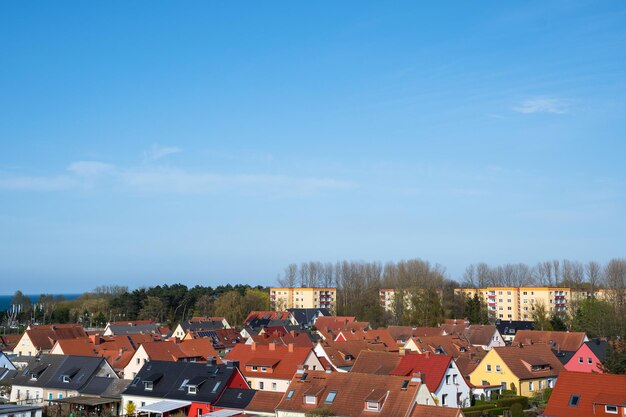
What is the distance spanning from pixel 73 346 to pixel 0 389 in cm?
984

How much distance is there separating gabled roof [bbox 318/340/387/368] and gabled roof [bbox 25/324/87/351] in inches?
1262

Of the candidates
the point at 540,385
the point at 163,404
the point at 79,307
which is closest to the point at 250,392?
the point at 163,404

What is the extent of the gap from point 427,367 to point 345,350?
1433 centimetres

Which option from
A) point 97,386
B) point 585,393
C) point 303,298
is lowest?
point 97,386

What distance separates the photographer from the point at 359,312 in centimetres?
10469

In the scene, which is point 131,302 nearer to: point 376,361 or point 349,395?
point 376,361

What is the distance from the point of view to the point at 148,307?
10875cm

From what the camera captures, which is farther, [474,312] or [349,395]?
[474,312]

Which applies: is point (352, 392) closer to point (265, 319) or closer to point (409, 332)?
point (409, 332)

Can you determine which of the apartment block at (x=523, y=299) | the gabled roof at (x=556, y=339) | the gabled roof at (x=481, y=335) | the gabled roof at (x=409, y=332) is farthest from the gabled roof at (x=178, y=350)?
the apartment block at (x=523, y=299)

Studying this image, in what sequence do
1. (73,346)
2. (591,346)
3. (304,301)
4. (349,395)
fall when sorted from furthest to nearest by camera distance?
(304,301) → (73,346) → (591,346) → (349,395)

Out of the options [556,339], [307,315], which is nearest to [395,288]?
[307,315]

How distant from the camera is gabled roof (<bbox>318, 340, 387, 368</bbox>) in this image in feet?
161

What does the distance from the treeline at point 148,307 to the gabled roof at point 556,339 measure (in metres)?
50.7
